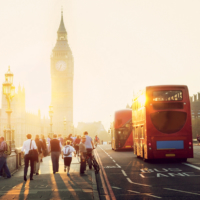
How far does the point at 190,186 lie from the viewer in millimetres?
10727

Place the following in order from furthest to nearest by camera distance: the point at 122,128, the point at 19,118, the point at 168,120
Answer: the point at 19,118 < the point at 122,128 < the point at 168,120

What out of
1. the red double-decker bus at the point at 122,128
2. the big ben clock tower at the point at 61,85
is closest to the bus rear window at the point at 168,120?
the red double-decker bus at the point at 122,128

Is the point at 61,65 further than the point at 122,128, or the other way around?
the point at 61,65

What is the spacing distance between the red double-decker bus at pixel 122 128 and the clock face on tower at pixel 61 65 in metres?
95.8

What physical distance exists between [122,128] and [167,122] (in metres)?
14.3

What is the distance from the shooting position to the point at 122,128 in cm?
3222

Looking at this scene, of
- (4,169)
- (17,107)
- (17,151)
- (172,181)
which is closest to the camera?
(172,181)

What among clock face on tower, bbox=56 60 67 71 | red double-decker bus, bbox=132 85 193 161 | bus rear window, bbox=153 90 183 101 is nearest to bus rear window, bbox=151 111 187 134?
red double-decker bus, bbox=132 85 193 161

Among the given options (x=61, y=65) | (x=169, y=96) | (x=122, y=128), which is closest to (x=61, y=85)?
(x=61, y=65)

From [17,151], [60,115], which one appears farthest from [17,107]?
[17,151]

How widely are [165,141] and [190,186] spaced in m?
7.48

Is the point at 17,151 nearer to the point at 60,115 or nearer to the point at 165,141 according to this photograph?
the point at 165,141

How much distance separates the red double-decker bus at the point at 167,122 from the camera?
59.2 ft

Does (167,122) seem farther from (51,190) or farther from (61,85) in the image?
(61,85)
